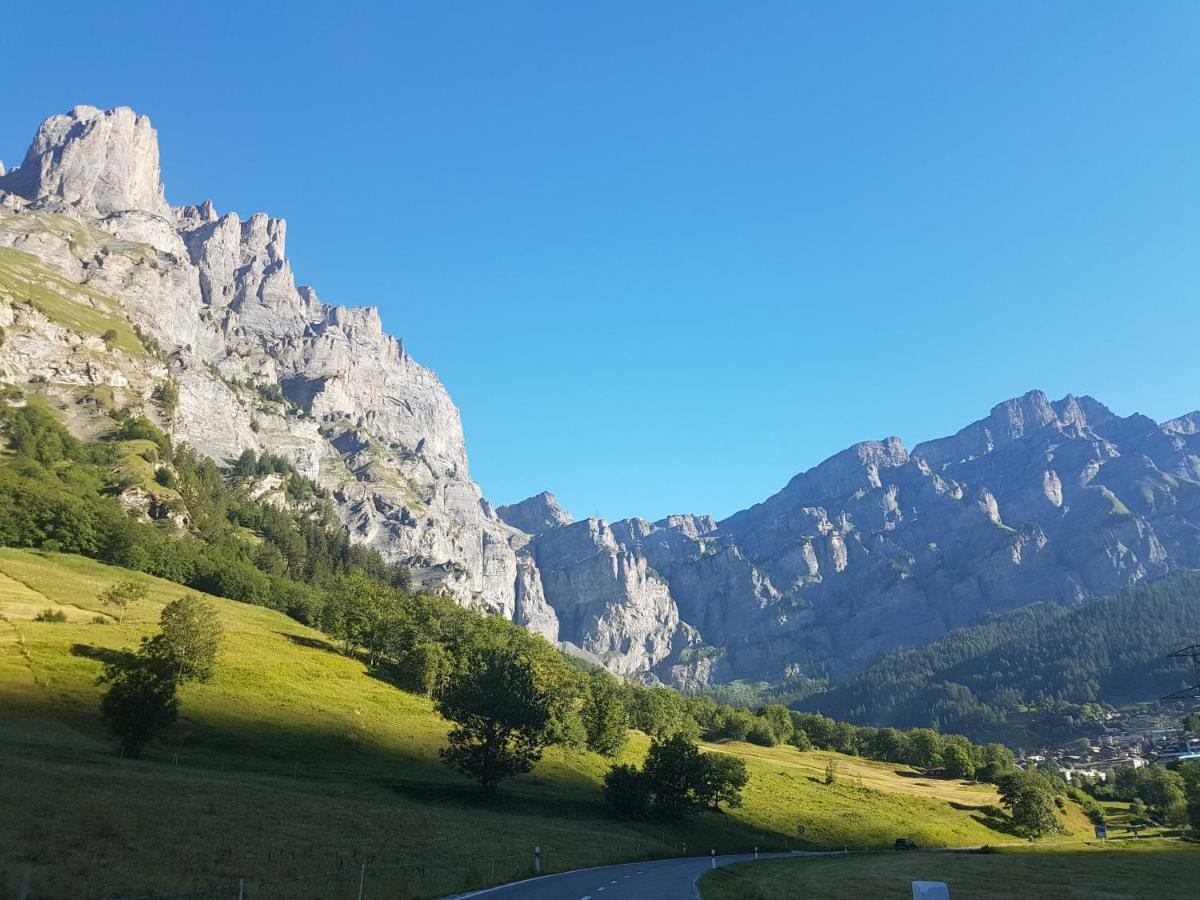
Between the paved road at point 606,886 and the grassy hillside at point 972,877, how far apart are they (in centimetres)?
160

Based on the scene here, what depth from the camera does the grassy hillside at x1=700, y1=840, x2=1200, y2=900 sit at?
35.7m

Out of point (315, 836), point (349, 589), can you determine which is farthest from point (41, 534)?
point (315, 836)

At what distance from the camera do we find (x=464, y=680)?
7669 centimetres

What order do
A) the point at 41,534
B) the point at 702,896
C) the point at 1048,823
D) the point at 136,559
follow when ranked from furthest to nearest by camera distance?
the point at 136,559
the point at 41,534
the point at 1048,823
the point at 702,896

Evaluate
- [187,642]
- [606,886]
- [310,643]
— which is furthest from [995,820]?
[187,642]

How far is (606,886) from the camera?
105ft

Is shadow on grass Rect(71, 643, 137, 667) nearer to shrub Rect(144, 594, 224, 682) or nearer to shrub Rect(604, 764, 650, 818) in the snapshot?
shrub Rect(144, 594, 224, 682)

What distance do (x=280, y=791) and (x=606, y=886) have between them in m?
28.1

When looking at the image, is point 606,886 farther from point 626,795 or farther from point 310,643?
point 310,643

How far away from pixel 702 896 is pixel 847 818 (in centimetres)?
8226

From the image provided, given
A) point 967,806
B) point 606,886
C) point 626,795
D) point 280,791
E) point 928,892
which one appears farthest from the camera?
Result: point 967,806

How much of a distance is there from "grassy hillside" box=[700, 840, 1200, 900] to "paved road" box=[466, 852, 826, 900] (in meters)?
1.60

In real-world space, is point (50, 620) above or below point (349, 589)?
below

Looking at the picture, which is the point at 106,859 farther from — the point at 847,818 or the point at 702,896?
the point at 847,818
